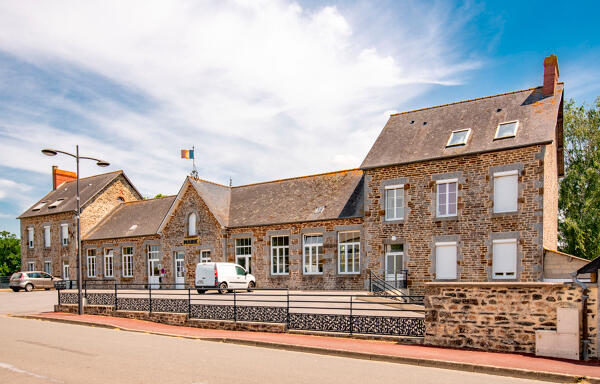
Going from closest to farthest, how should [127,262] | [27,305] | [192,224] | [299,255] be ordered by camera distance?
1. [27,305]
2. [299,255]
3. [192,224]
4. [127,262]

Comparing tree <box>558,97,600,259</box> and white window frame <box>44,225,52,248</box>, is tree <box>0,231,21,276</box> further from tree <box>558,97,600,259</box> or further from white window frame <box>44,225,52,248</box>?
tree <box>558,97,600,259</box>

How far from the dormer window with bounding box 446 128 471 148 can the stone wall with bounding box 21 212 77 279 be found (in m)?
29.7

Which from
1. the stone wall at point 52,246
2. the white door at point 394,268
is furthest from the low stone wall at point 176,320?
the stone wall at point 52,246

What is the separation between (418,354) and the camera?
9797 mm

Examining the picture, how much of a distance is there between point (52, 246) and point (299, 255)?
25273mm

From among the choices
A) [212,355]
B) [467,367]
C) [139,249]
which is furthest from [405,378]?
[139,249]

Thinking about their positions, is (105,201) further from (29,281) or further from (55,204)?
(29,281)

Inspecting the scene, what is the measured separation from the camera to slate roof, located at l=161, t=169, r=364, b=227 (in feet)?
82.2

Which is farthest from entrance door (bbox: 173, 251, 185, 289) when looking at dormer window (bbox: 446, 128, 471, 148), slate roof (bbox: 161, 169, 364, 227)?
dormer window (bbox: 446, 128, 471, 148)

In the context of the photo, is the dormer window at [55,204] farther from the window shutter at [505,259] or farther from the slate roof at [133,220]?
the window shutter at [505,259]

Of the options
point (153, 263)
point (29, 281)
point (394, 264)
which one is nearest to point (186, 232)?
point (153, 263)

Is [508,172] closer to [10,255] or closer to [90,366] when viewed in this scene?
[90,366]

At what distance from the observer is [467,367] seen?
28.7ft

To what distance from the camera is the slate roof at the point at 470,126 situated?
1948cm
